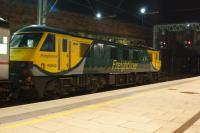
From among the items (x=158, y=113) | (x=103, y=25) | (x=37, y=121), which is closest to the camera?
(x=37, y=121)

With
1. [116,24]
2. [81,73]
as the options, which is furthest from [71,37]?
[116,24]

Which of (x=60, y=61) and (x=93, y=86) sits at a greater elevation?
(x=60, y=61)

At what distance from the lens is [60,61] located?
14.6 meters

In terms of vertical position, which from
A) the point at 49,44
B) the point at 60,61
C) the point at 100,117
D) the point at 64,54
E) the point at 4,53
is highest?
the point at 49,44

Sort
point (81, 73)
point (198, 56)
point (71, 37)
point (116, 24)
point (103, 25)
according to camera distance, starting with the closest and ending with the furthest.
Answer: point (71, 37), point (81, 73), point (103, 25), point (116, 24), point (198, 56)

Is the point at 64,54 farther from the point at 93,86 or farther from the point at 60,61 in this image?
the point at 93,86

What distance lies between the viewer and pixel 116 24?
4059 centimetres

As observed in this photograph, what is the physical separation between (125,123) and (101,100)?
3.64 meters

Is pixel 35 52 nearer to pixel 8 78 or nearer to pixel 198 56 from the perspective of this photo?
pixel 8 78

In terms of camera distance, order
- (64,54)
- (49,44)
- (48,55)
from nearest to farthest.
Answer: (48,55), (49,44), (64,54)

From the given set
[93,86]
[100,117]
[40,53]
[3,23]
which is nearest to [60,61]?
[40,53]

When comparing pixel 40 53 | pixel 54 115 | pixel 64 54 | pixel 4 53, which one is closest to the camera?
pixel 54 115

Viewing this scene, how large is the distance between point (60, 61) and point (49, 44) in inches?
43.0

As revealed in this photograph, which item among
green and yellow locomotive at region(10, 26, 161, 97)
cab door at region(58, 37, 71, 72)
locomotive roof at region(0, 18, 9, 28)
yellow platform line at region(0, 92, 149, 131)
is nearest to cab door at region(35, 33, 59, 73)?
green and yellow locomotive at region(10, 26, 161, 97)
